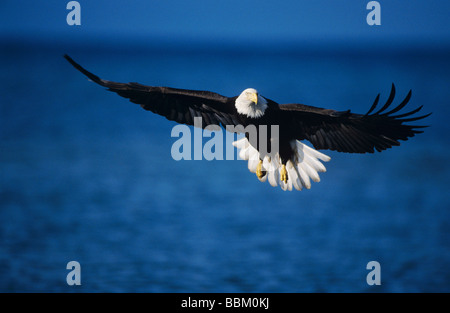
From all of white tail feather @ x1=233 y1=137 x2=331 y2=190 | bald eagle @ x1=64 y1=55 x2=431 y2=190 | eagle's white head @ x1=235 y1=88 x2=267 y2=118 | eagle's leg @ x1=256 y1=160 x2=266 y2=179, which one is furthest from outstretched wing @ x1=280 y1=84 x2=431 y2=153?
eagle's leg @ x1=256 y1=160 x2=266 y2=179

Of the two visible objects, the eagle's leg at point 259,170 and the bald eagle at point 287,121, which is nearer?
the bald eagle at point 287,121

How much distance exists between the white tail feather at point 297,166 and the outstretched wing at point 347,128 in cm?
48

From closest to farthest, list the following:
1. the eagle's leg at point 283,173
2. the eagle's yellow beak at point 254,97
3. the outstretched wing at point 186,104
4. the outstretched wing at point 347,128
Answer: the outstretched wing at point 347,128
the eagle's yellow beak at point 254,97
the outstretched wing at point 186,104
the eagle's leg at point 283,173

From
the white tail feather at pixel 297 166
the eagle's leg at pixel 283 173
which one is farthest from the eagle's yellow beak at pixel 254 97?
the eagle's leg at pixel 283 173

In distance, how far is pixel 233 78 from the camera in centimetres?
2128

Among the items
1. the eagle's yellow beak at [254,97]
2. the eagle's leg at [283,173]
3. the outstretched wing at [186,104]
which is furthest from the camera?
the eagle's leg at [283,173]

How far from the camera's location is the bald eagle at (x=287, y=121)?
236 inches

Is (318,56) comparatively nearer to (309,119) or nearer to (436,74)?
(436,74)

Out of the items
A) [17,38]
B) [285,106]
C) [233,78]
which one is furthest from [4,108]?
[17,38]

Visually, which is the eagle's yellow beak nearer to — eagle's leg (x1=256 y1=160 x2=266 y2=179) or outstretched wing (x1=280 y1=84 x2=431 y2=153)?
outstretched wing (x1=280 y1=84 x2=431 y2=153)

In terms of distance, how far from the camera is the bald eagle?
19.7 feet

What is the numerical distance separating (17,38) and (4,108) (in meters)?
19.3

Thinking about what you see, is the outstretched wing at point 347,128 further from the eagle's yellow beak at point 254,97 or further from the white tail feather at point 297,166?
the white tail feather at point 297,166

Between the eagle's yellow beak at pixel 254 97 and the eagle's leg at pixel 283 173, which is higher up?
the eagle's yellow beak at pixel 254 97
